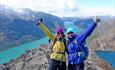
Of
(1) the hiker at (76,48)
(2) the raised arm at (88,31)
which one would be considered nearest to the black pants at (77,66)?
(1) the hiker at (76,48)

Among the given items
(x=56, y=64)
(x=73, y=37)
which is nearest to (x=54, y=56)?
(x=56, y=64)

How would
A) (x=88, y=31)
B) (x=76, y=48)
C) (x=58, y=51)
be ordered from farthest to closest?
(x=58, y=51)
(x=76, y=48)
(x=88, y=31)

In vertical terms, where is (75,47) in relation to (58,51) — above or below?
above

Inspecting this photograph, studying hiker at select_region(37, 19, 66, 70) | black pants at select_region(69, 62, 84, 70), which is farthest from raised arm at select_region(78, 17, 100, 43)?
black pants at select_region(69, 62, 84, 70)

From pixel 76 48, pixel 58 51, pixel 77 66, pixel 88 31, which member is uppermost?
pixel 88 31

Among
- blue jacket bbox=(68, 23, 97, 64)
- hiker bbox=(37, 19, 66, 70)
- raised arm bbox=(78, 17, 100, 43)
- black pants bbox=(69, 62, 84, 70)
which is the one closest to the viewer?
raised arm bbox=(78, 17, 100, 43)

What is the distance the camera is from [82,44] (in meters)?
13.4

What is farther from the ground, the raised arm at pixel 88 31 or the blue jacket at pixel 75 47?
the raised arm at pixel 88 31

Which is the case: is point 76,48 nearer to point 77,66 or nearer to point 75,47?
point 75,47

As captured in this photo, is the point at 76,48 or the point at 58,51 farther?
the point at 58,51

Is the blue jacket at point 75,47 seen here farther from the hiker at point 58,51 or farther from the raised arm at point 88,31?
the hiker at point 58,51

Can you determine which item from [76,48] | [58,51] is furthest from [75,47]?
[58,51]

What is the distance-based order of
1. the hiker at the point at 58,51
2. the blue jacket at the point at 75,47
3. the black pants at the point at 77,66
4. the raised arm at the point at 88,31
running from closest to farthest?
the raised arm at the point at 88,31
the blue jacket at the point at 75,47
the black pants at the point at 77,66
the hiker at the point at 58,51

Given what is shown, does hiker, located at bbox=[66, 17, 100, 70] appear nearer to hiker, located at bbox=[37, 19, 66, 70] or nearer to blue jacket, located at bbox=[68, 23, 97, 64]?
blue jacket, located at bbox=[68, 23, 97, 64]
